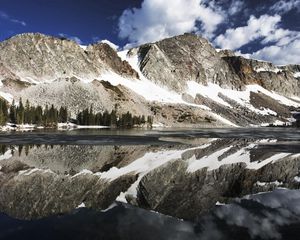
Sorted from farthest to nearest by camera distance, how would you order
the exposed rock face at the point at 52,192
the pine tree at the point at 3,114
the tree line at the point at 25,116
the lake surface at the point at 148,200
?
the tree line at the point at 25,116
the pine tree at the point at 3,114
the exposed rock face at the point at 52,192
the lake surface at the point at 148,200

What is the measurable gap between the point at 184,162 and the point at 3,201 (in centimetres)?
2198

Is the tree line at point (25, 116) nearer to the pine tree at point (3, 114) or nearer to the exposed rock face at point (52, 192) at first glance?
the pine tree at point (3, 114)

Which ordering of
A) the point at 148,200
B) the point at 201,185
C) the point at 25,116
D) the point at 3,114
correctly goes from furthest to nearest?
the point at 25,116 → the point at 3,114 → the point at 201,185 → the point at 148,200

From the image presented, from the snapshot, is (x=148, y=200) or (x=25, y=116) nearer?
(x=148, y=200)

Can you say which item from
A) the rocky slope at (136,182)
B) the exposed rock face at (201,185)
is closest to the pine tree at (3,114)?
the rocky slope at (136,182)

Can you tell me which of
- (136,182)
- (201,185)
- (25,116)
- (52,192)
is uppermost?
(25,116)

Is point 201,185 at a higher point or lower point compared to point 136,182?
higher

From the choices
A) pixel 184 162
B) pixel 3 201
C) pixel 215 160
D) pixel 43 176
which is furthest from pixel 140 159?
pixel 3 201

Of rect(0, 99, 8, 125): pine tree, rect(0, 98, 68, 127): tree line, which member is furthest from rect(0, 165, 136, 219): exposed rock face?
rect(0, 98, 68, 127): tree line

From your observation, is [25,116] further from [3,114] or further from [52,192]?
[52,192]

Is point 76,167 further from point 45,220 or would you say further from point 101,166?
point 45,220

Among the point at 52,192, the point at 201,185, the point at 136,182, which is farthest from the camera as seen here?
the point at 136,182

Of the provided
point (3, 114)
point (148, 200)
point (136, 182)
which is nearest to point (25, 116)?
point (3, 114)

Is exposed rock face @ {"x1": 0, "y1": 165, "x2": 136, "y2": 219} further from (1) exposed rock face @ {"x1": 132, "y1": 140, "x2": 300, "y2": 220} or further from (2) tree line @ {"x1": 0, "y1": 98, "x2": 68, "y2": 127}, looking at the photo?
(2) tree line @ {"x1": 0, "y1": 98, "x2": 68, "y2": 127}
